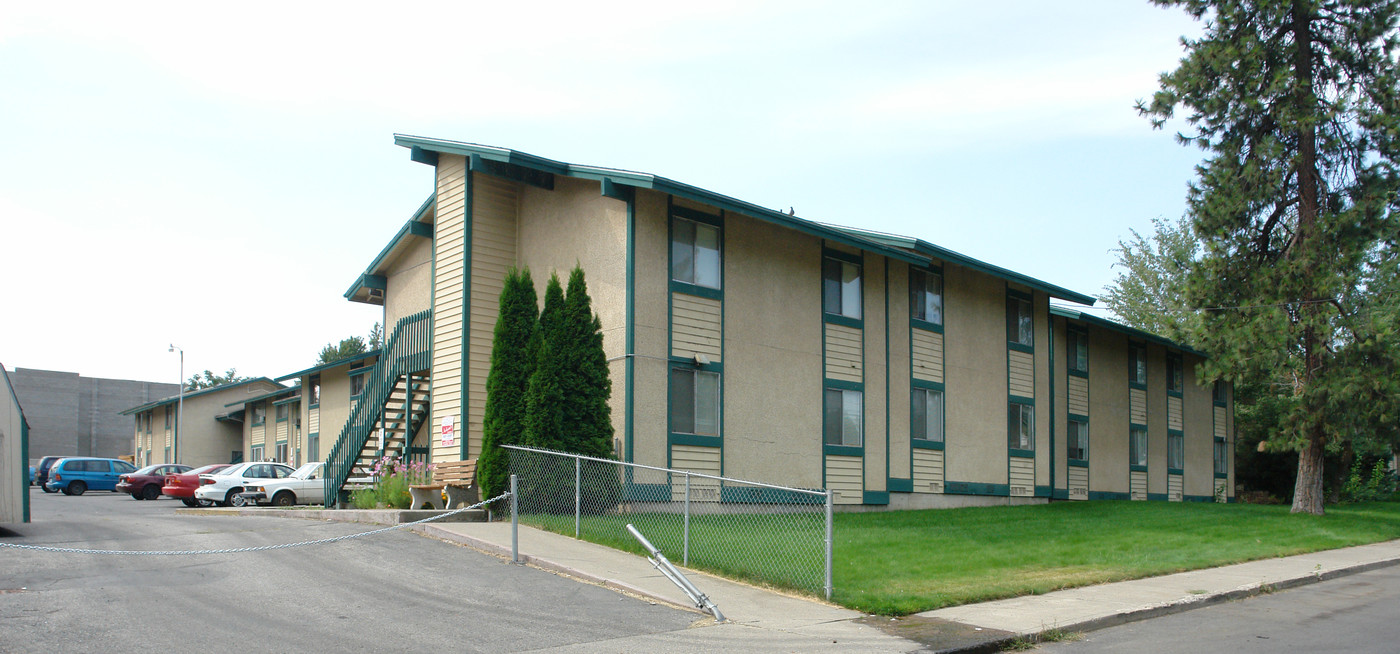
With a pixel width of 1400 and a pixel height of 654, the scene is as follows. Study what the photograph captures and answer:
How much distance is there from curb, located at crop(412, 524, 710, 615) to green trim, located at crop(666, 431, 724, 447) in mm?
4918

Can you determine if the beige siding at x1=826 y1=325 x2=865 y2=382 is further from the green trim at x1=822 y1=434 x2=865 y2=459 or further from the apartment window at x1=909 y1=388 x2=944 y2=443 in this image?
the apartment window at x1=909 y1=388 x2=944 y2=443

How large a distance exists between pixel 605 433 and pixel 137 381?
300 ft

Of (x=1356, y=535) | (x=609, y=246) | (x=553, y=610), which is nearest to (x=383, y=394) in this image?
(x=609, y=246)

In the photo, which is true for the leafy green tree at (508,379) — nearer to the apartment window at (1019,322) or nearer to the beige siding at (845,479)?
the beige siding at (845,479)

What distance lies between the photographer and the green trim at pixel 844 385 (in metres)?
21.3

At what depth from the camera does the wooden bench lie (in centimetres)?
1777

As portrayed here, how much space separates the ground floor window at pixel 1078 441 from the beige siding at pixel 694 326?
563 inches

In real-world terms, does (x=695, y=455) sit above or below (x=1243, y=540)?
above

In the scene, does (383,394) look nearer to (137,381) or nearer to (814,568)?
(814,568)

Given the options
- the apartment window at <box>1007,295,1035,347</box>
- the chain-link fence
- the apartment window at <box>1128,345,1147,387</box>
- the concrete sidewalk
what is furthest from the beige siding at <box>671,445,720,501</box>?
the apartment window at <box>1128,345,1147,387</box>

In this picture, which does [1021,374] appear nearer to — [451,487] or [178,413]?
[451,487]

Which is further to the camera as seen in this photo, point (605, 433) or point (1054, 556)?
point (605, 433)

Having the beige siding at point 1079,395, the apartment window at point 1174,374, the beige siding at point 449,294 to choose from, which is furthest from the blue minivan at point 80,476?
the apartment window at point 1174,374

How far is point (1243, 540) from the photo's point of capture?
57.8 ft
